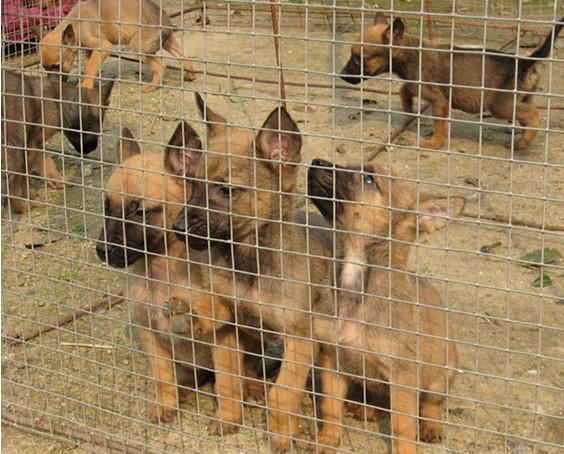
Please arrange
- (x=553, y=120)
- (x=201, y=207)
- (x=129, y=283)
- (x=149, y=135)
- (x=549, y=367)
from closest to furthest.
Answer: (x=201, y=207) → (x=129, y=283) → (x=549, y=367) → (x=149, y=135) → (x=553, y=120)

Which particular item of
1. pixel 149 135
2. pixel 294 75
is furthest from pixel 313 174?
pixel 294 75

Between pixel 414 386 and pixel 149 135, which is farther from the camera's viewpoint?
pixel 149 135

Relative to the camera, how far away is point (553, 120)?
354 inches

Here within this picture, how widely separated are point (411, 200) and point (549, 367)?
1.39m

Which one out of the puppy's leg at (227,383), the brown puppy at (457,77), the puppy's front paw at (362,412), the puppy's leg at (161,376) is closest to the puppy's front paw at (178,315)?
the puppy's leg at (227,383)

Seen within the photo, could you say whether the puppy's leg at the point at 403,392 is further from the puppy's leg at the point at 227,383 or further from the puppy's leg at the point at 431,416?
the puppy's leg at the point at 227,383

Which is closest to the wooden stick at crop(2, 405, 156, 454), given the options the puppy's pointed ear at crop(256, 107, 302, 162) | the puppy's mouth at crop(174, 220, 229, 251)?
the puppy's mouth at crop(174, 220, 229, 251)

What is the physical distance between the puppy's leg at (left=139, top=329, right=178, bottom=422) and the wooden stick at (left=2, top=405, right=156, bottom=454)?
0.28 meters

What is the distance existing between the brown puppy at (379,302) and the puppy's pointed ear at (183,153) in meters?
0.56

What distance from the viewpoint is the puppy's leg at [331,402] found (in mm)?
3977

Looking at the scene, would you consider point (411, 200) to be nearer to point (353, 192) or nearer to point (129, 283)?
point (353, 192)

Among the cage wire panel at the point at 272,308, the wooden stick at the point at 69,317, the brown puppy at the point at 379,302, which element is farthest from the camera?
the wooden stick at the point at 69,317

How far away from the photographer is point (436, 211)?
3809 mm

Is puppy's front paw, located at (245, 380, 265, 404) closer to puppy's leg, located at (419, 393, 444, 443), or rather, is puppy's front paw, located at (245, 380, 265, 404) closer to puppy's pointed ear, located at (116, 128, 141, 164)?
puppy's leg, located at (419, 393, 444, 443)
